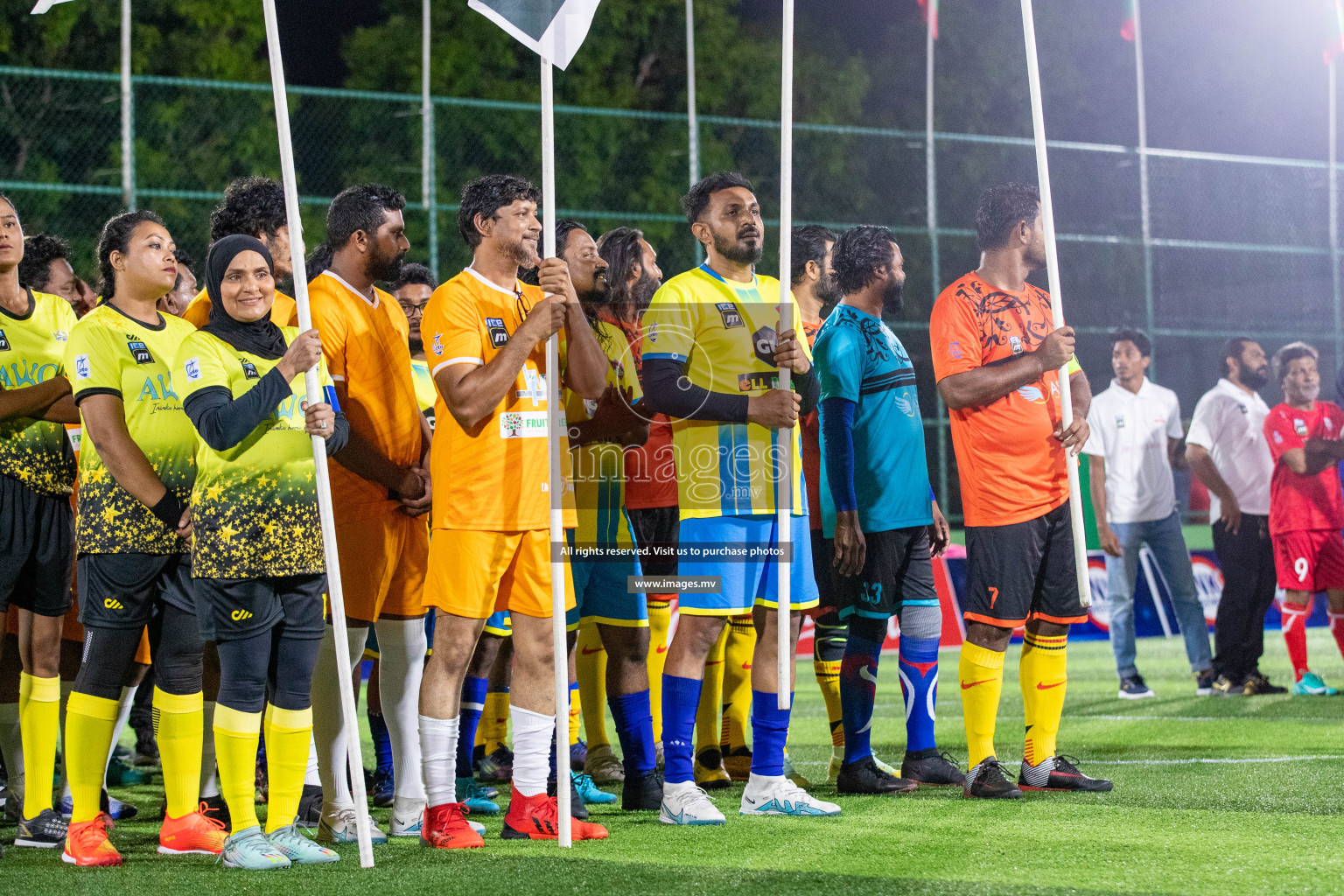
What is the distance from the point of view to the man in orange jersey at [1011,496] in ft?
19.5

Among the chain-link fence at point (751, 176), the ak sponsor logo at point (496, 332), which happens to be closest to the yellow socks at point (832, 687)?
the ak sponsor logo at point (496, 332)

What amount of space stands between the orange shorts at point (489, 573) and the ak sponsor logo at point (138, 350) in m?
1.25

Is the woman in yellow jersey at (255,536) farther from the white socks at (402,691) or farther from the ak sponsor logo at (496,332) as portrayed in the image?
the ak sponsor logo at (496,332)

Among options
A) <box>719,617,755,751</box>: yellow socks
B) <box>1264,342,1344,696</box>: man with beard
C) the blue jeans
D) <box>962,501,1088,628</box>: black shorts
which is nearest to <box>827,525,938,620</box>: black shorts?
<box>962,501,1088,628</box>: black shorts

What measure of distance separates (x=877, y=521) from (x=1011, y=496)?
702 mm

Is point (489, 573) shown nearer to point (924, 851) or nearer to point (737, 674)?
point (924, 851)

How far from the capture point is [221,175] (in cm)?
2016

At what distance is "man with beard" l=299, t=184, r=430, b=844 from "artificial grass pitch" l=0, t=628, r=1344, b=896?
0.38 metres

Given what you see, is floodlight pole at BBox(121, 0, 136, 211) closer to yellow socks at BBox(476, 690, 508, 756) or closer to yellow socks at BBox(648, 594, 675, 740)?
yellow socks at BBox(476, 690, 508, 756)

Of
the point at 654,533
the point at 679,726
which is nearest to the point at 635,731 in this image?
the point at 679,726

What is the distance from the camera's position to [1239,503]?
10.4 meters

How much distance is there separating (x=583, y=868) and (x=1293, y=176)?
2014cm

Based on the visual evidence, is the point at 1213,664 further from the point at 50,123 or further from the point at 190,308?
the point at 50,123

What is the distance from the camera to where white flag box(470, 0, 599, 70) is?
206 inches
